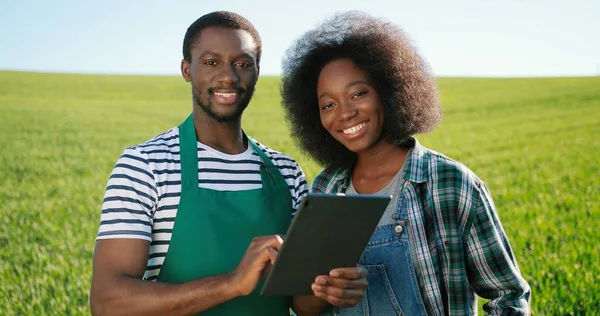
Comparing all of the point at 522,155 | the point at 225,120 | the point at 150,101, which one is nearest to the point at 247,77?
the point at 225,120

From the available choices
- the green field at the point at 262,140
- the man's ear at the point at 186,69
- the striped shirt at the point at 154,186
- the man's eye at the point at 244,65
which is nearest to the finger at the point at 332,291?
the striped shirt at the point at 154,186

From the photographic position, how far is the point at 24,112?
939 inches

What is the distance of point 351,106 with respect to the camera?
307 cm

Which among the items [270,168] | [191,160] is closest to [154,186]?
[191,160]

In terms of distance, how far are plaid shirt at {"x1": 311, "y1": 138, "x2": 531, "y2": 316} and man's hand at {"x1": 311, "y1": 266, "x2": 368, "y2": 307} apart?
0.41 metres

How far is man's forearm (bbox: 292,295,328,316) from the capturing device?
9.71 feet

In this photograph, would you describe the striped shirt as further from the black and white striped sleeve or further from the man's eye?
the man's eye

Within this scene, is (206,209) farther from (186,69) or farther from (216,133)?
(186,69)

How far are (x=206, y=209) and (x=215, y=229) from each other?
89 mm

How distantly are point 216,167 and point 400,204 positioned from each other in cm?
80

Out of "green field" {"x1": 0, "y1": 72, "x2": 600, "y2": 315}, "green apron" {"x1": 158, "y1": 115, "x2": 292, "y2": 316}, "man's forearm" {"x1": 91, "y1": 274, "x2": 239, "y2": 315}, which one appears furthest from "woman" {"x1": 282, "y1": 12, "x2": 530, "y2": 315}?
"green field" {"x1": 0, "y1": 72, "x2": 600, "y2": 315}

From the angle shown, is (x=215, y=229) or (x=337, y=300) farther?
(x=215, y=229)

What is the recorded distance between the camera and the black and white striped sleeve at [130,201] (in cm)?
271

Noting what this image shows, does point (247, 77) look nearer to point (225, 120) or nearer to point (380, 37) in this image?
point (225, 120)
